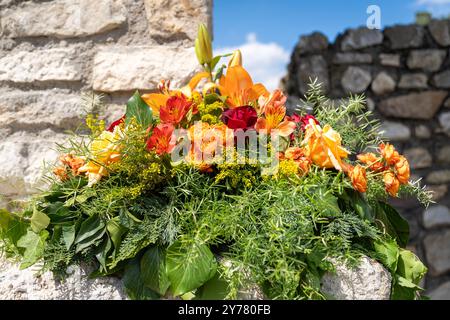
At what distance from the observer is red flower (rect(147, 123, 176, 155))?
0.89 m

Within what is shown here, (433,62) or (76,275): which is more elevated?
(433,62)

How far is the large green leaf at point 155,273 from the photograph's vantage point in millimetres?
839

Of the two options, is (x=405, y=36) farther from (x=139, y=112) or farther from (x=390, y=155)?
(x=139, y=112)

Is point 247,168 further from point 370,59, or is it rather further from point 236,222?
point 370,59

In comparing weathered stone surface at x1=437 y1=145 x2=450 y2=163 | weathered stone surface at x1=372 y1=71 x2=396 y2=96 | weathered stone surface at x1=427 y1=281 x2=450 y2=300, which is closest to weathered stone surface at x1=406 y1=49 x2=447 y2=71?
weathered stone surface at x1=372 y1=71 x2=396 y2=96

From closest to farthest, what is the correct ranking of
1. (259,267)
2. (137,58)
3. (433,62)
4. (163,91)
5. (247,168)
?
(259,267)
(247,168)
(163,91)
(137,58)
(433,62)

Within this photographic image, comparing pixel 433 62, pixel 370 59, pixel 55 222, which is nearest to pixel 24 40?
pixel 55 222

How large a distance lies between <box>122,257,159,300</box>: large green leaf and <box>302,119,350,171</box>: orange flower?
1.26 ft

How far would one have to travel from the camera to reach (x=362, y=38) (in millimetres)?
3020

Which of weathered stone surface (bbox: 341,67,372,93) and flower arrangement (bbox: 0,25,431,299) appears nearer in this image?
flower arrangement (bbox: 0,25,431,299)

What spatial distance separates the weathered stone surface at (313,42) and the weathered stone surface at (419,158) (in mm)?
846

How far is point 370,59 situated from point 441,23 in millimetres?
491

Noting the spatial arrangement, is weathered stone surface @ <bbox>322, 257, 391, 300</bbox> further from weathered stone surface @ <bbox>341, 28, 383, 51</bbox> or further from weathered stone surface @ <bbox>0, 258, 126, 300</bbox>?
weathered stone surface @ <bbox>341, 28, 383, 51</bbox>

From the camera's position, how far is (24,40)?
140cm
